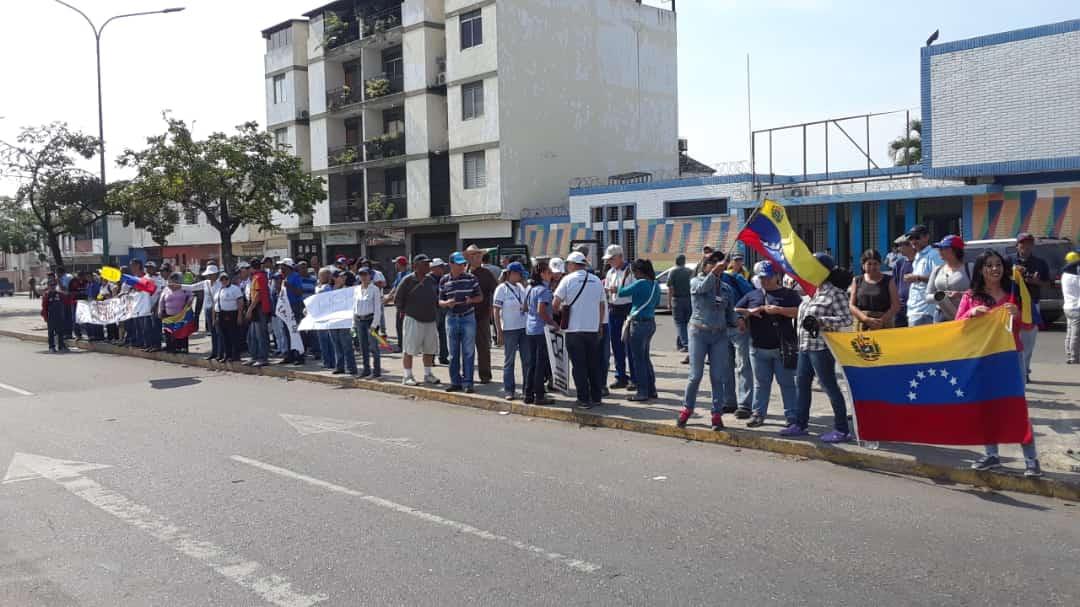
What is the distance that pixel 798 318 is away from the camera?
8344 mm

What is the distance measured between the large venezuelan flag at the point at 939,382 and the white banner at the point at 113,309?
1623cm

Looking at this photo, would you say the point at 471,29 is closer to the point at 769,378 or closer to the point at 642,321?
the point at 642,321

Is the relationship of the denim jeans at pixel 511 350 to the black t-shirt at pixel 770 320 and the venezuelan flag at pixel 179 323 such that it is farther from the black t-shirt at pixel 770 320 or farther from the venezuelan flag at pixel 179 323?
the venezuelan flag at pixel 179 323

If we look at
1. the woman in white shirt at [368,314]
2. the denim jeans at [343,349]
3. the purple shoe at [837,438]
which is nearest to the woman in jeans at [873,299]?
the purple shoe at [837,438]

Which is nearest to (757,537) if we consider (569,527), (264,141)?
(569,527)

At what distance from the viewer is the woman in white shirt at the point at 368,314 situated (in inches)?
535

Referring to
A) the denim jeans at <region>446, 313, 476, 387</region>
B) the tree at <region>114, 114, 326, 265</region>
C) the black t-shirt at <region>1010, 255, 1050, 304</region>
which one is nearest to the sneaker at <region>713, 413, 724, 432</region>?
the black t-shirt at <region>1010, 255, 1050, 304</region>

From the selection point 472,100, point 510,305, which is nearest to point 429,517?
point 510,305

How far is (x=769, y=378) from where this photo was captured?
8.84m

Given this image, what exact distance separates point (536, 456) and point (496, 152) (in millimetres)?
32579

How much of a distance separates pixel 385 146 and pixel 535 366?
3639cm

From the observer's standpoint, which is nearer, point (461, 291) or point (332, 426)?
point (332, 426)

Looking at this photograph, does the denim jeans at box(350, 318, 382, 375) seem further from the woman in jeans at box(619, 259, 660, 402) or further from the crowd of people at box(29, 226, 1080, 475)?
the woman in jeans at box(619, 259, 660, 402)

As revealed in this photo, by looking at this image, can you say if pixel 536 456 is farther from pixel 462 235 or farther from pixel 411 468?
pixel 462 235
